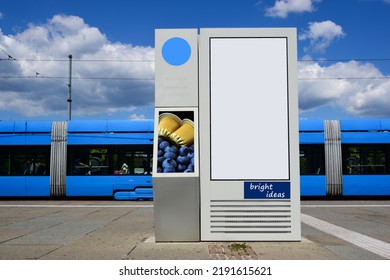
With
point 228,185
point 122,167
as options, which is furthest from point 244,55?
point 122,167

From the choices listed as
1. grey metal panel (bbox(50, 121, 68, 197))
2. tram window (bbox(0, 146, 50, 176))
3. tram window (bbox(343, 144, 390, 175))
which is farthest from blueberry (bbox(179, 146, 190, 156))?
tram window (bbox(0, 146, 50, 176))

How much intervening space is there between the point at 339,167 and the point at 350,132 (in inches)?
65.5

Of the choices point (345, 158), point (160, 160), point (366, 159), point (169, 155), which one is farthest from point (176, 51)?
point (366, 159)

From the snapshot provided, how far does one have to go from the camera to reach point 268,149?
327 inches

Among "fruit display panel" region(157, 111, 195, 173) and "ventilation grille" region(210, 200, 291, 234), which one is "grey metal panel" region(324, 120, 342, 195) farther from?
"fruit display panel" region(157, 111, 195, 173)

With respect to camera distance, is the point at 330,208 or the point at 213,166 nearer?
the point at 213,166

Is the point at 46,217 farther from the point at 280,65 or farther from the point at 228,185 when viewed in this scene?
the point at 280,65

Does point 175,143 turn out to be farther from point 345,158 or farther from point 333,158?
point 345,158

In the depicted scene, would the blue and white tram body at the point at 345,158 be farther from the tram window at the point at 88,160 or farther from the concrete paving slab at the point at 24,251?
the concrete paving slab at the point at 24,251

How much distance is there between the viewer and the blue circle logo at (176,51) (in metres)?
8.40

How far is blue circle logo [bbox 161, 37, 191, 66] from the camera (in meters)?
8.40

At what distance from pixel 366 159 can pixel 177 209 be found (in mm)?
12765

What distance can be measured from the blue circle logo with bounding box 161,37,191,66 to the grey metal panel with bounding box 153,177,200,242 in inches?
91.3

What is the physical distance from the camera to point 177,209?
8172mm
